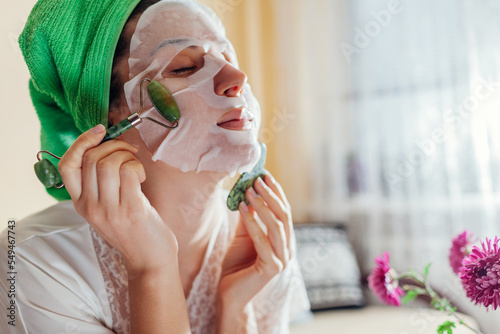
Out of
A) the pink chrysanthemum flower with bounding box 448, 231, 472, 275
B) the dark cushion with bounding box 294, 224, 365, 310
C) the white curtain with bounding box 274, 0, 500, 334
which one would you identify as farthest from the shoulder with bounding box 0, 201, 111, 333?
the white curtain with bounding box 274, 0, 500, 334

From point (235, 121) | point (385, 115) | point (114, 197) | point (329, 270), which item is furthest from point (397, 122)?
point (114, 197)

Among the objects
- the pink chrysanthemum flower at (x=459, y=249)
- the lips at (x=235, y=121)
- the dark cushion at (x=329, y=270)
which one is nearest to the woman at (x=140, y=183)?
the lips at (x=235, y=121)

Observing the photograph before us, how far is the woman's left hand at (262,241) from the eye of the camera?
0.82 metres

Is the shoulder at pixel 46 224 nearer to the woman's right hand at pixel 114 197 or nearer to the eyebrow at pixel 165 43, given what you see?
the woman's right hand at pixel 114 197

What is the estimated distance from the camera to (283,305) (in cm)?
92

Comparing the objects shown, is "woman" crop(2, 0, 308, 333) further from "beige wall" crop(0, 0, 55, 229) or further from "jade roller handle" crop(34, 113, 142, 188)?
"beige wall" crop(0, 0, 55, 229)

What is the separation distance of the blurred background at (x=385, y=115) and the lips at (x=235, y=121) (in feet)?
4.15

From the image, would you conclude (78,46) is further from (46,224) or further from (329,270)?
(329,270)

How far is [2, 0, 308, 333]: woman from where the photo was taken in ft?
2.22

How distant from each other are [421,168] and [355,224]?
1.38 feet

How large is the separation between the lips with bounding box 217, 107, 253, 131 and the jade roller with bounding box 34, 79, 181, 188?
3.1 inches

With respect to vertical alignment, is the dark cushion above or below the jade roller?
below

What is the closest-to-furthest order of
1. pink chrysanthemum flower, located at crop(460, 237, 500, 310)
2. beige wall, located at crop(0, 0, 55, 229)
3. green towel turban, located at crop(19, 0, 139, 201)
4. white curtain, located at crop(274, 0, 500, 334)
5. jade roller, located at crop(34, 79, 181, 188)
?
pink chrysanthemum flower, located at crop(460, 237, 500, 310) < jade roller, located at crop(34, 79, 181, 188) < green towel turban, located at crop(19, 0, 139, 201) < beige wall, located at crop(0, 0, 55, 229) < white curtain, located at crop(274, 0, 500, 334)

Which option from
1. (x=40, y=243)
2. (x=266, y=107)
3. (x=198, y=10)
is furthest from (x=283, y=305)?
(x=266, y=107)
